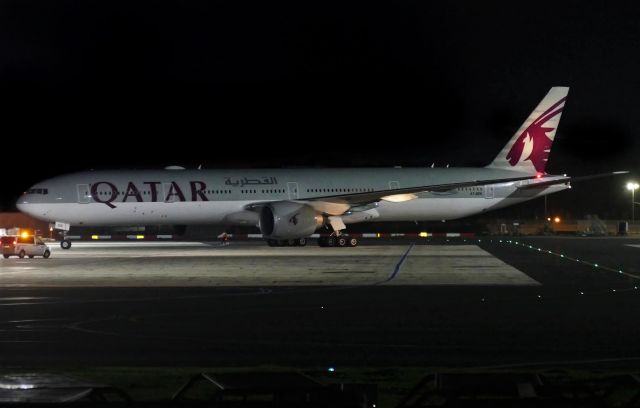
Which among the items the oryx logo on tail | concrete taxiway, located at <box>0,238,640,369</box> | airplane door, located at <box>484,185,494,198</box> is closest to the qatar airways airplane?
airplane door, located at <box>484,185,494,198</box>

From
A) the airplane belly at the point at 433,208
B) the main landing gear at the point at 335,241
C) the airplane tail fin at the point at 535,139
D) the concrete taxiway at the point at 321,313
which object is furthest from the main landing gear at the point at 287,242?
the concrete taxiway at the point at 321,313

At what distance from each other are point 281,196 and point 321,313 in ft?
109

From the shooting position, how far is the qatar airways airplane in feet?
160

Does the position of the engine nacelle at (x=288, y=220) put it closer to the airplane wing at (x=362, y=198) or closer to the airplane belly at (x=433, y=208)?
the airplane wing at (x=362, y=198)

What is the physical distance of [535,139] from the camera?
56.8 meters

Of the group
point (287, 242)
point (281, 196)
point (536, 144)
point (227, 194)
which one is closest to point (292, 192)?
point (281, 196)

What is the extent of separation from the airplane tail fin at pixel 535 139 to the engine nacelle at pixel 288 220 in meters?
14.1

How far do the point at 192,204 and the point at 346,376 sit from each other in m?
39.6

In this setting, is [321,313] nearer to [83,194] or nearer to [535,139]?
[83,194]

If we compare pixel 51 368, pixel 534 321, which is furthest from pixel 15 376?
pixel 534 321

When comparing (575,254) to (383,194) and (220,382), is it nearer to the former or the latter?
(383,194)

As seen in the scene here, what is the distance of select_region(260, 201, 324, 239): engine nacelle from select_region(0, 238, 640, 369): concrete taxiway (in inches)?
447

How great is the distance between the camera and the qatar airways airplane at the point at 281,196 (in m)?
48.9

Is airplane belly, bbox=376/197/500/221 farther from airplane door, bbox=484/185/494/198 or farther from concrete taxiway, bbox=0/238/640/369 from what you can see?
concrete taxiway, bbox=0/238/640/369
